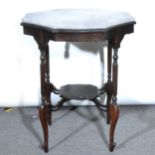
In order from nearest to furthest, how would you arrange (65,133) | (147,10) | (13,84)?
(65,133), (147,10), (13,84)

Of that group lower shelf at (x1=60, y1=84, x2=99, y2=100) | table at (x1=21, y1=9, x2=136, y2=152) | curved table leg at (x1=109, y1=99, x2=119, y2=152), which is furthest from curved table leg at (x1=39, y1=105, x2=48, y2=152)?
curved table leg at (x1=109, y1=99, x2=119, y2=152)

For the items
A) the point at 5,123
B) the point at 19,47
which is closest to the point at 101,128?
the point at 5,123

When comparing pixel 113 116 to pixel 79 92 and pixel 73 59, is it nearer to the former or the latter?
pixel 79 92

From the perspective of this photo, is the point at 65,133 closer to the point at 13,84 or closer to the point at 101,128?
the point at 101,128

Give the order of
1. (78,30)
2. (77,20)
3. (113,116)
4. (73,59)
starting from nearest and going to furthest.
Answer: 1. (78,30)
2. (77,20)
3. (113,116)
4. (73,59)

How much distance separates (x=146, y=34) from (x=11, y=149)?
3.73 ft

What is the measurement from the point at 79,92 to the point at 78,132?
0.81 feet

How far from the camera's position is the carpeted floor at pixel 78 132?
6.44 ft

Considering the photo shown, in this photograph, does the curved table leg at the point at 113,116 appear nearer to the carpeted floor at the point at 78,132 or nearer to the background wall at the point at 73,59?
the carpeted floor at the point at 78,132

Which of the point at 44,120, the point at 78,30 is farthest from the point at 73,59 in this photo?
the point at 78,30

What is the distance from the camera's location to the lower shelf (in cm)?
205

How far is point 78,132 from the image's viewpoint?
216cm

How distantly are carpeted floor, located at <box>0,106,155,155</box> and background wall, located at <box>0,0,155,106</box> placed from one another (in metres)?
0.13

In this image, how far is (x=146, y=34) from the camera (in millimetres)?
2350
